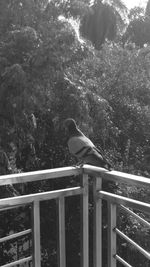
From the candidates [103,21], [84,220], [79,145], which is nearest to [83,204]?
[84,220]

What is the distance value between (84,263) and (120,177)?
56 centimetres

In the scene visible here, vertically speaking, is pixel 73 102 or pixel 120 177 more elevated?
pixel 73 102

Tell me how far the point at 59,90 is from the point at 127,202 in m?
4.78

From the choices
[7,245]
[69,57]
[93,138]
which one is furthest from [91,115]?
[7,245]

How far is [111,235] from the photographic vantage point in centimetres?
187

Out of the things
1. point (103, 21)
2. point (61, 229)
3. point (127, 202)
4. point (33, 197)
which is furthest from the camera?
point (103, 21)

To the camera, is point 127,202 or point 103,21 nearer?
point 127,202

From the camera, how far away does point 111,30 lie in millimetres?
17422

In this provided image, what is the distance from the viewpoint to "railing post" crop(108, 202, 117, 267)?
72.7 inches

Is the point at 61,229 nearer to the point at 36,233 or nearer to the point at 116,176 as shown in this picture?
the point at 36,233

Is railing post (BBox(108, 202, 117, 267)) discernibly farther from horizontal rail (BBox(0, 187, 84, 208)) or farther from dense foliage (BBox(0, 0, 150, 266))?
dense foliage (BBox(0, 0, 150, 266))

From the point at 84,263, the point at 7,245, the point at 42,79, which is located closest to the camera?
the point at 84,263

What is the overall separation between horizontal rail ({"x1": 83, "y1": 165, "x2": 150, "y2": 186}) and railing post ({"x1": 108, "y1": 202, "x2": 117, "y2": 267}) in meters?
0.13

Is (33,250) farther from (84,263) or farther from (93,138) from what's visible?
(93,138)
